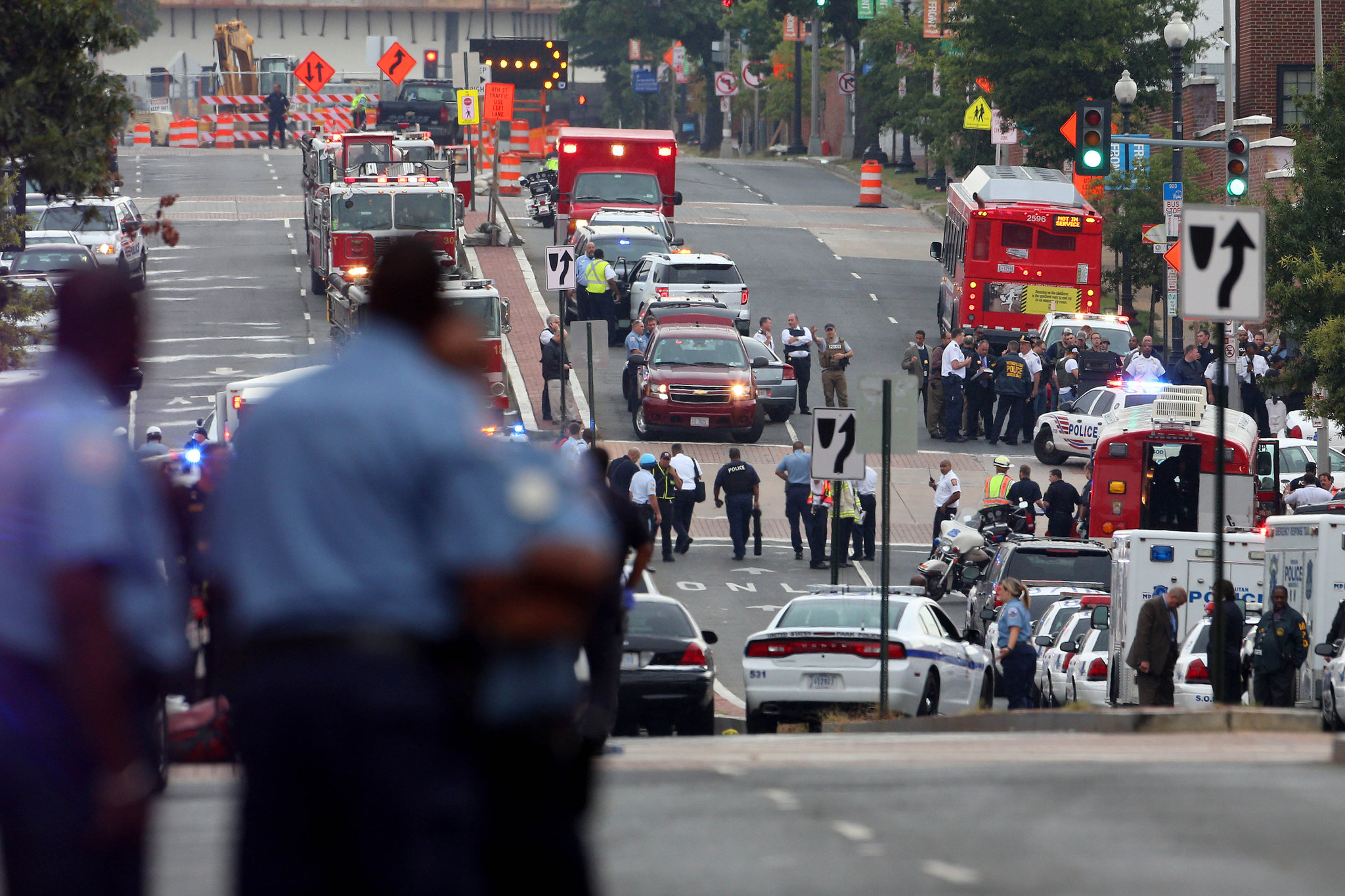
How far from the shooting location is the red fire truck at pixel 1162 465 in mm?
27641

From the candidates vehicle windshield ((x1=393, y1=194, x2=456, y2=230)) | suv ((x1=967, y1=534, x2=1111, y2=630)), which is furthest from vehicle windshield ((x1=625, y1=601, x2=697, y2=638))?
vehicle windshield ((x1=393, y1=194, x2=456, y2=230))

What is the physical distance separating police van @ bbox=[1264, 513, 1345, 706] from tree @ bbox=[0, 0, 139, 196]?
10.9 metres

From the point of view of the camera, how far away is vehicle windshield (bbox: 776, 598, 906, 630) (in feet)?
56.2

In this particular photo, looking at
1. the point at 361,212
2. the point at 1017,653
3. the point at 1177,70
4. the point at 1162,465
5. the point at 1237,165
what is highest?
the point at 1177,70

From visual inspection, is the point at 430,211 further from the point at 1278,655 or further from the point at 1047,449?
the point at 1278,655

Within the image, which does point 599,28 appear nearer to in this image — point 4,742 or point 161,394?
point 161,394

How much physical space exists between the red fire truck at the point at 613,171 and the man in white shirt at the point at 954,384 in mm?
14269

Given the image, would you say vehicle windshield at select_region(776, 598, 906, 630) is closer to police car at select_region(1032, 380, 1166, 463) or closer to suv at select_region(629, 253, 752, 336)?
police car at select_region(1032, 380, 1166, 463)

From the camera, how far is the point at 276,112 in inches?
2889

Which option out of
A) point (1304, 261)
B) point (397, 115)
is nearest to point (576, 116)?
point (397, 115)

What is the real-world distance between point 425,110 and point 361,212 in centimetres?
3056

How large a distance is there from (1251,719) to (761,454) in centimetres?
2242

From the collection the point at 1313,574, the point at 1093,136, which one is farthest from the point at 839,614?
the point at 1093,136

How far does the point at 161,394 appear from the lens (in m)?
35.3
